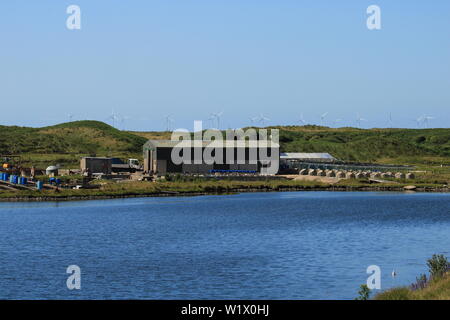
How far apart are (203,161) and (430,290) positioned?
125 meters

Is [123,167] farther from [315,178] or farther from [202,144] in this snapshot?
[315,178]

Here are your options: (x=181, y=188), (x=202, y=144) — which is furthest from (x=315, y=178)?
(x=181, y=188)

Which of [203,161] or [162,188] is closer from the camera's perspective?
[162,188]

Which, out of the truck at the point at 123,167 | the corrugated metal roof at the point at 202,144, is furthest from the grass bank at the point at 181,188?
the truck at the point at 123,167

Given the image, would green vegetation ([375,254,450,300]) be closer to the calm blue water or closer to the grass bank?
the calm blue water

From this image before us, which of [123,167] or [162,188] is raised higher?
[123,167]

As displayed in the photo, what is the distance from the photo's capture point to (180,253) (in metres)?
56.3

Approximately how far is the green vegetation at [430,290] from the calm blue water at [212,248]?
3135mm

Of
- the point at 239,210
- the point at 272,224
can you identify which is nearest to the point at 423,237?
the point at 272,224

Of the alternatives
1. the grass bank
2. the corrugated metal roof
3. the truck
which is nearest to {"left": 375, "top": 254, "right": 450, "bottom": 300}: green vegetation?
the grass bank

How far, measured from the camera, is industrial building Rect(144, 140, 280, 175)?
155375mm

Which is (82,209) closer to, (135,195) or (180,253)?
(135,195)

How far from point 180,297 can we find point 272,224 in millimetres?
42464

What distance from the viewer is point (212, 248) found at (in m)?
59.2
